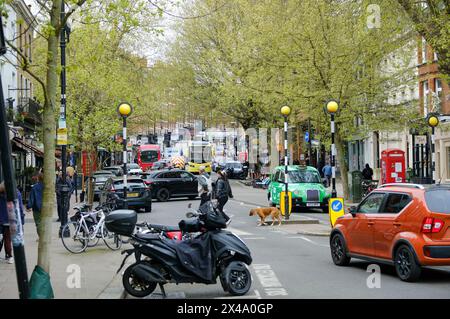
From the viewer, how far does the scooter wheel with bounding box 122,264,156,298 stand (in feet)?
33.5

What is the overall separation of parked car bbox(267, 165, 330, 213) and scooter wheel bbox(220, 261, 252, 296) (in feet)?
55.9

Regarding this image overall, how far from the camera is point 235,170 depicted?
64125 millimetres

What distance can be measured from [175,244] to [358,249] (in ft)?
13.5

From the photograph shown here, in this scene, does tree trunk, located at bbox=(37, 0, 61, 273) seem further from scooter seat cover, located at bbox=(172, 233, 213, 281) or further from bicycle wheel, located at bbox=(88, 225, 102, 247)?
bicycle wheel, located at bbox=(88, 225, 102, 247)

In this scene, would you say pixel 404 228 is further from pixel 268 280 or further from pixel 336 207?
pixel 336 207

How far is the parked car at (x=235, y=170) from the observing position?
Result: 63.7 meters

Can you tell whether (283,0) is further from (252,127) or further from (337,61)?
(252,127)

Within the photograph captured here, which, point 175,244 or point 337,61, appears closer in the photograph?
point 175,244

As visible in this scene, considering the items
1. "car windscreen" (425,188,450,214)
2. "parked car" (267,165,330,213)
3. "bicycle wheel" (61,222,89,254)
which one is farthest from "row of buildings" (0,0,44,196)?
"car windscreen" (425,188,450,214)

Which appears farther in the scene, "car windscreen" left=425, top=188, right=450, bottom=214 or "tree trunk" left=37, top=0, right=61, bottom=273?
"car windscreen" left=425, top=188, right=450, bottom=214

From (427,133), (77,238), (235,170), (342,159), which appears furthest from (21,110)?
(235,170)

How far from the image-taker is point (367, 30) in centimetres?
2739

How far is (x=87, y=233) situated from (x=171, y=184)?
1974 cm
